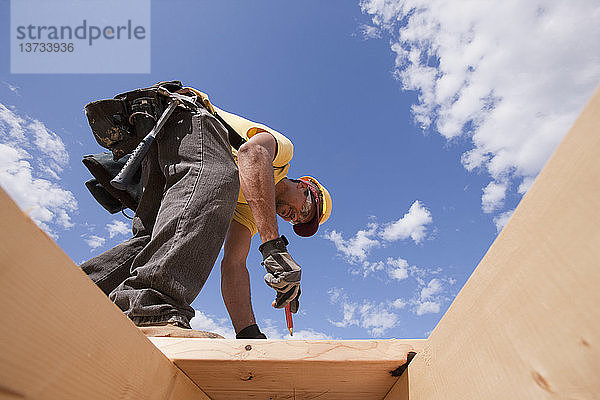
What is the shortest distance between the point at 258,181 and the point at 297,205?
2.55 ft

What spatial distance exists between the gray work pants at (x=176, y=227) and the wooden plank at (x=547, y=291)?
929 millimetres

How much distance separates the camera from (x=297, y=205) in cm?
240

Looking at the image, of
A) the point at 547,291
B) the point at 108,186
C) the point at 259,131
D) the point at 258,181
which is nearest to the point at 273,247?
the point at 258,181

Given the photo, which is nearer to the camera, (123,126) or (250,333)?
(123,126)

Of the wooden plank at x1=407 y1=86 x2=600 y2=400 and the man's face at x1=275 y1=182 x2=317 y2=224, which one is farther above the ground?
the man's face at x1=275 y1=182 x2=317 y2=224

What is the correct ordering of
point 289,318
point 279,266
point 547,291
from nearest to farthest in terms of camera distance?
point 547,291 → point 279,266 → point 289,318

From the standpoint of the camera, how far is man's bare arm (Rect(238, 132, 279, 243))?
5.33 feet

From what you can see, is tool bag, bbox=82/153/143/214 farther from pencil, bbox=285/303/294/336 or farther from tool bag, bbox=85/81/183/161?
pencil, bbox=285/303/294/336

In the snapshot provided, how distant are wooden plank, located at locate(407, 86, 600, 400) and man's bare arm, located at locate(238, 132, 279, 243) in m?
1.23

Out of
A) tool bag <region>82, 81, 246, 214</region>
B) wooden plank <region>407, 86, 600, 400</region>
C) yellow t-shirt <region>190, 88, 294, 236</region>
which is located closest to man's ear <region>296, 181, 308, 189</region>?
yellow t-shirt <region>190, 88, 294, 236</region>

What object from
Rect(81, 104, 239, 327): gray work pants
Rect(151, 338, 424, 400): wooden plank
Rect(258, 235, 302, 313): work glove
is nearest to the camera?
Rect(151, 338, 424, 400): wooden plank

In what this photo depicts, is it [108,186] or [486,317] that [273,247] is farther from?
[486,317]

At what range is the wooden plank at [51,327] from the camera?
30 cm

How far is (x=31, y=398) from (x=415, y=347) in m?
0.63
